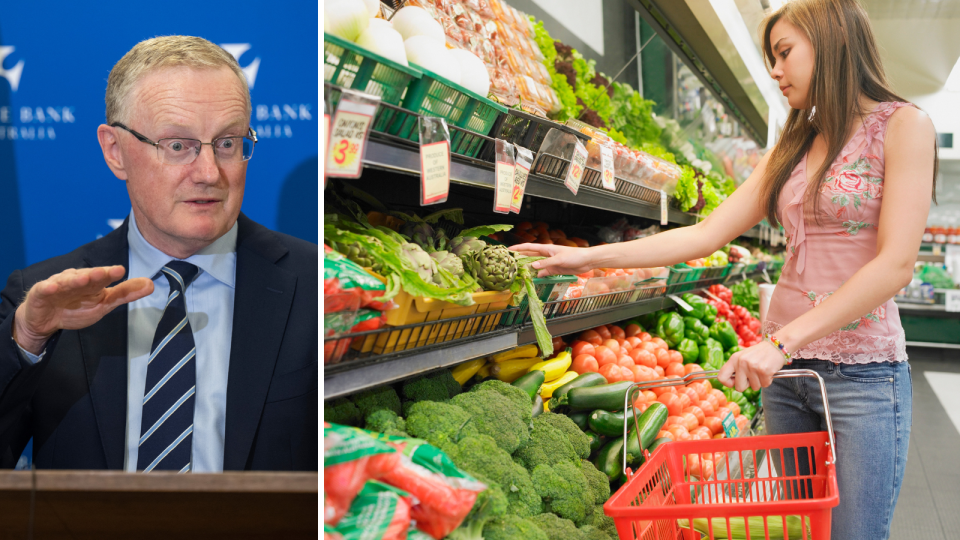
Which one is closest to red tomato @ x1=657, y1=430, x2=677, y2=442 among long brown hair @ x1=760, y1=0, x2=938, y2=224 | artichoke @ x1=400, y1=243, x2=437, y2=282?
long brown hair @ x1=760, y1=0, x2=938, y2=224

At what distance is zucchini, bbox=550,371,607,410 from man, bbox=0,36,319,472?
3.05 ft

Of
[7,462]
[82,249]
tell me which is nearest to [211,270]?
[82,249]

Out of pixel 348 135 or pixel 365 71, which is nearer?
pixel 348 135

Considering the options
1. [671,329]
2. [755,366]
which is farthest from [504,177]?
[671,329]

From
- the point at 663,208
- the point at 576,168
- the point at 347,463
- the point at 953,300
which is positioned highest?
the point at 576,168

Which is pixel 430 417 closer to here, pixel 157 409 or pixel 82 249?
pixel 157 409

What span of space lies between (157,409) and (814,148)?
1758 mm

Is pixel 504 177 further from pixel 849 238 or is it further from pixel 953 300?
pixel 953 300

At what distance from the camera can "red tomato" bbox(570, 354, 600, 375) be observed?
7.96 ft

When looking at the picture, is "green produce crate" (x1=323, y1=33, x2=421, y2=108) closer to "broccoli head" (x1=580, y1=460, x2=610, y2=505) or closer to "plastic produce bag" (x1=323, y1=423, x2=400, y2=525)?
"plastic produce bag" (x1=323, y1=423, x2=400, y2=525)

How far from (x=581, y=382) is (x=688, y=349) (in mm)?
1139

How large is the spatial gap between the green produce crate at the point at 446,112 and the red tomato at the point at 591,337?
1431 mm

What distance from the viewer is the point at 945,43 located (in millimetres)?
4922

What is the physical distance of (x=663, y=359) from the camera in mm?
2809
